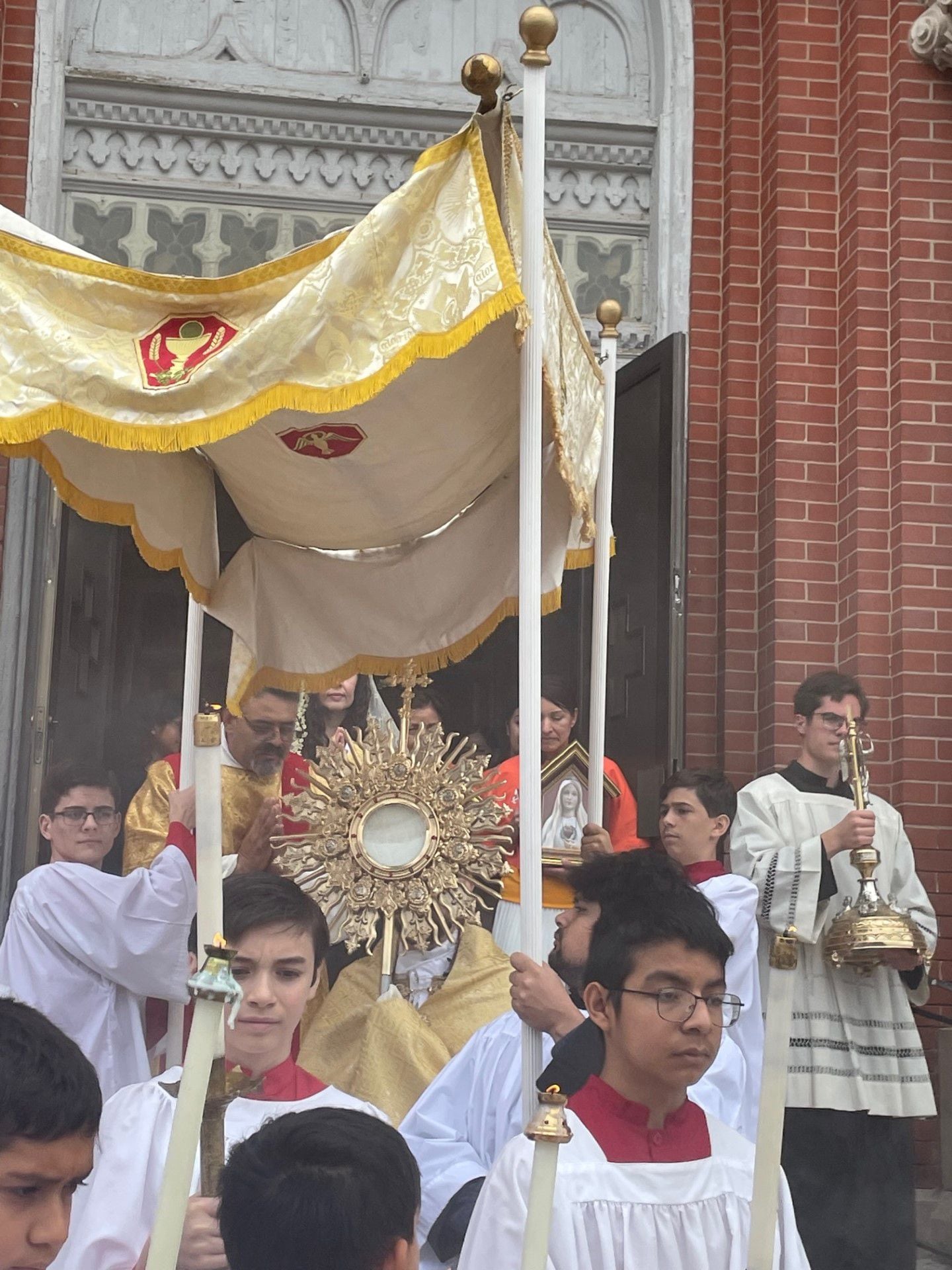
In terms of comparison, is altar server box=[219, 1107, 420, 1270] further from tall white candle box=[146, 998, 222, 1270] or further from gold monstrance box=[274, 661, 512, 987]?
gold monstrance box=[274, 661, 512, 987]

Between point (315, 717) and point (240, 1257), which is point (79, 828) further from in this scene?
point (240, 1257)

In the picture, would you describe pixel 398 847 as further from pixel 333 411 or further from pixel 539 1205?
pixel 539 1205

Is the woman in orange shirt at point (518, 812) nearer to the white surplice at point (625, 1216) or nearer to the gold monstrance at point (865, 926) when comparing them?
the gold monstrance at point (865, 926)

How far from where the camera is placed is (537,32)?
4039 millimetres

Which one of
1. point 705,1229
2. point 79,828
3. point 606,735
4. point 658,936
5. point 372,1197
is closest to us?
point 372,1197

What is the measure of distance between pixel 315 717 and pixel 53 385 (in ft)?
10.5

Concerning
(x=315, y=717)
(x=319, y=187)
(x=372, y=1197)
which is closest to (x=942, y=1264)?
(x=315, y=717)

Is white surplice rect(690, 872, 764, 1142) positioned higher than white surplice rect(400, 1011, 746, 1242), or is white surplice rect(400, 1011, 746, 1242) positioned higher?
white surplice rect(690, 872, 764, 1142)

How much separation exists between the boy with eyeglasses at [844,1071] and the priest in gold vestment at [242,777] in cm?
168

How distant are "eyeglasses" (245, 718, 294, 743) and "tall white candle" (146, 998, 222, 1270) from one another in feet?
12.8

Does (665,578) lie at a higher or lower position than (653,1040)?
higher

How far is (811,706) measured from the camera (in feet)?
20.5

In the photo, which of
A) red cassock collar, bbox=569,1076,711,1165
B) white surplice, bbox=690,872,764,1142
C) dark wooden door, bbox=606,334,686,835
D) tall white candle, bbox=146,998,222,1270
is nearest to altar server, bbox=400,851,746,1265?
red cassock collar, bbox=569,1076,711,1165

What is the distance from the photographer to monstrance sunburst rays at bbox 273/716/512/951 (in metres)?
5.18
